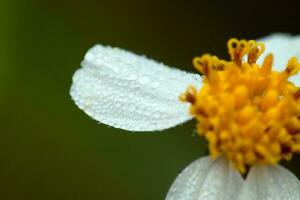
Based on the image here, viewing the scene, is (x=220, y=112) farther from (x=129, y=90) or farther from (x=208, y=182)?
(x=129, y=90)

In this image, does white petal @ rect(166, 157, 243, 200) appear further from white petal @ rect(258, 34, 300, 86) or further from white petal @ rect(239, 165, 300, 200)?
white petal @ rect(258, 34, 300, 86)

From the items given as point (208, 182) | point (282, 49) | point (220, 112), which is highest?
point (282, 49)

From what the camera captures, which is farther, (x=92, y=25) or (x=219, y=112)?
(x=92, y=25)

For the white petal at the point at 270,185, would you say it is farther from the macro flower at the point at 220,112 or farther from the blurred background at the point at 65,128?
the blurred background at the point at 65,128

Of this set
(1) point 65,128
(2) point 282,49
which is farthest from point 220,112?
(1) point 65,128

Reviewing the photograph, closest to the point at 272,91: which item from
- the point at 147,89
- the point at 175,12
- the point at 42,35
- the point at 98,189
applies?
the point at 147,89

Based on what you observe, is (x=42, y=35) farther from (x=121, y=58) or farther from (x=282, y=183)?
(x=282, y=183)
